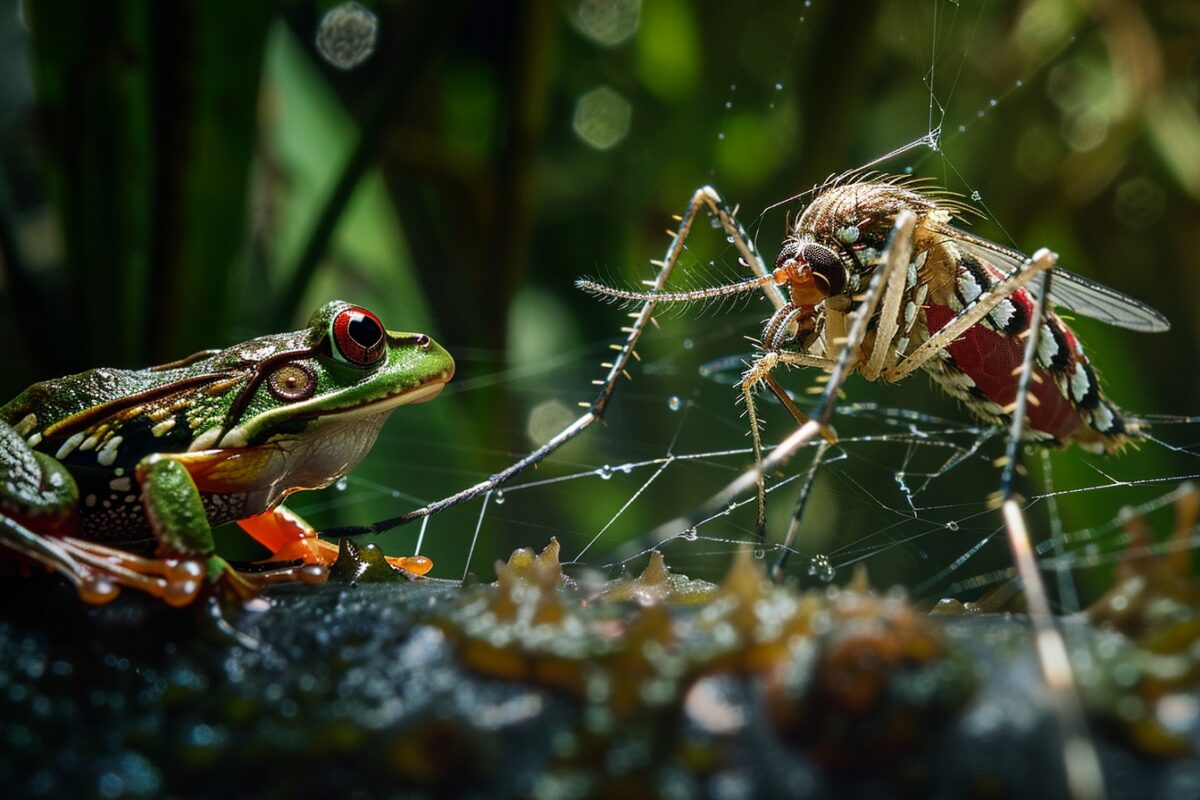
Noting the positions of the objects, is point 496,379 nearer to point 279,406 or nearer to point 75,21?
point 75,21

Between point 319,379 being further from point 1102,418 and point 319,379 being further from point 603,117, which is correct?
point 603,117

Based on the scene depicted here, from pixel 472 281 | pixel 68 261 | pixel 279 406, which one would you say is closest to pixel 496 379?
pixel 472 281

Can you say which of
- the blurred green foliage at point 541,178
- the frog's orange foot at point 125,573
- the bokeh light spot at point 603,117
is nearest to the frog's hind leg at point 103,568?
the frog's orange foot at point 125,573

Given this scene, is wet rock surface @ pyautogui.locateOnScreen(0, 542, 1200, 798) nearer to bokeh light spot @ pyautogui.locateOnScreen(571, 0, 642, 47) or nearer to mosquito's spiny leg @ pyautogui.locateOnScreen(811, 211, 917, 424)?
mosquito's spiny leg @ pyautogui.locateOnScreen(811, 211, 917, 424)

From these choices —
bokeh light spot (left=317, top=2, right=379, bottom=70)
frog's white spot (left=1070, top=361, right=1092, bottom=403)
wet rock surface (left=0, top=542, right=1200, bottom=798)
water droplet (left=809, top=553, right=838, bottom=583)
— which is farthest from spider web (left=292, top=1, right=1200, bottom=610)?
bokeh light spot (left=317, top=2, right=379, bottom=70)

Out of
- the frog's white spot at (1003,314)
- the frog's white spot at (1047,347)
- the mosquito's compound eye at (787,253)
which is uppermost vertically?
the mosquito's compound eye at (787,253)

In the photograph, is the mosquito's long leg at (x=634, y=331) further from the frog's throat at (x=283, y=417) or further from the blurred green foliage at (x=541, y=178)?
the frog's throat at (x=283, y=417)

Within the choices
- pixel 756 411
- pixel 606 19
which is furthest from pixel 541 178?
pixel 756 411
